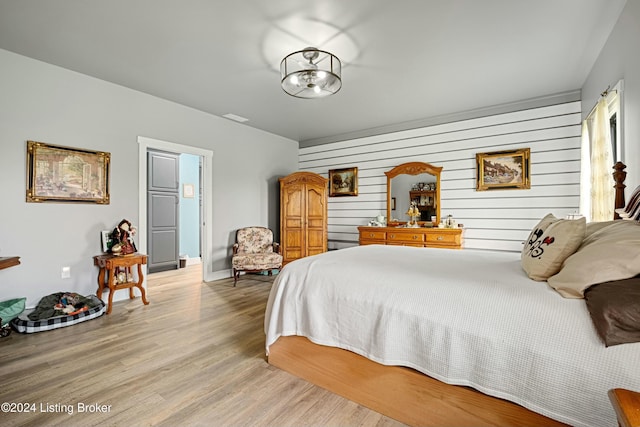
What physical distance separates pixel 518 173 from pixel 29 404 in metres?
5.47

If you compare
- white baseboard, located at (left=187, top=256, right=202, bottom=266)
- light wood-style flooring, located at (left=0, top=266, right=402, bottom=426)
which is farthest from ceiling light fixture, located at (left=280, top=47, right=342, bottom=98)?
white baseboard, located at (left=187, top=256, right=202, bottom=266)

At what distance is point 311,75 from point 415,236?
3004mm

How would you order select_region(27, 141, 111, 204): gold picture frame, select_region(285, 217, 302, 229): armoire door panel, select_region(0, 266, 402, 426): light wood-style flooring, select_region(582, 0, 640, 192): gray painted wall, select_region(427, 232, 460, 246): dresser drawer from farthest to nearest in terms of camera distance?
select_region(285, 217, 302, 229): armoire door panel < select_region(427, 232, 460, 246): dresser drawer < select_region(27, 141, 111, 204): gold picture frame < select_region(582, 0, 640, 192): gray painted wall < select_region(0, 266, 402, 426): light wood-style flooring

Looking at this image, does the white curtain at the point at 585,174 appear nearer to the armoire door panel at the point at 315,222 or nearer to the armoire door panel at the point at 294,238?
the armoire door panel at the point at 315,222

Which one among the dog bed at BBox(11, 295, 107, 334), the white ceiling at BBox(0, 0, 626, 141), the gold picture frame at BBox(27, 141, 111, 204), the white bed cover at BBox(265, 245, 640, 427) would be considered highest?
the white ceiling at BBox(0, 0, 626, 141)

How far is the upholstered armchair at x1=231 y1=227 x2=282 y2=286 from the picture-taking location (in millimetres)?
4605

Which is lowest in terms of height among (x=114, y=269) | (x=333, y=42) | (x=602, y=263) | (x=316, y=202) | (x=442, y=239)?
(x=114, y=269)

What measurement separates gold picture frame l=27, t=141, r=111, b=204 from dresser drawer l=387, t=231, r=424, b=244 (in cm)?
405

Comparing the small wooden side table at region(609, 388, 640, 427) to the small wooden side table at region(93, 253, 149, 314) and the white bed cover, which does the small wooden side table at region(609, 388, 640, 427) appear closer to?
the white bed cover

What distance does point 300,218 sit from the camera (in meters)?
5.65

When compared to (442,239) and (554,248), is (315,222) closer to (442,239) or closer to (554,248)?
(442,239)

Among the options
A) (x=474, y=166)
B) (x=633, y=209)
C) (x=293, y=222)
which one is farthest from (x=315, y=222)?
(x=633, y=209)

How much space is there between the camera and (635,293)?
103 cm

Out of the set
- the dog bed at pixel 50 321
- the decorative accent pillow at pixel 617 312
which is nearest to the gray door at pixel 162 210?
the dog bed at pixel 50 321
